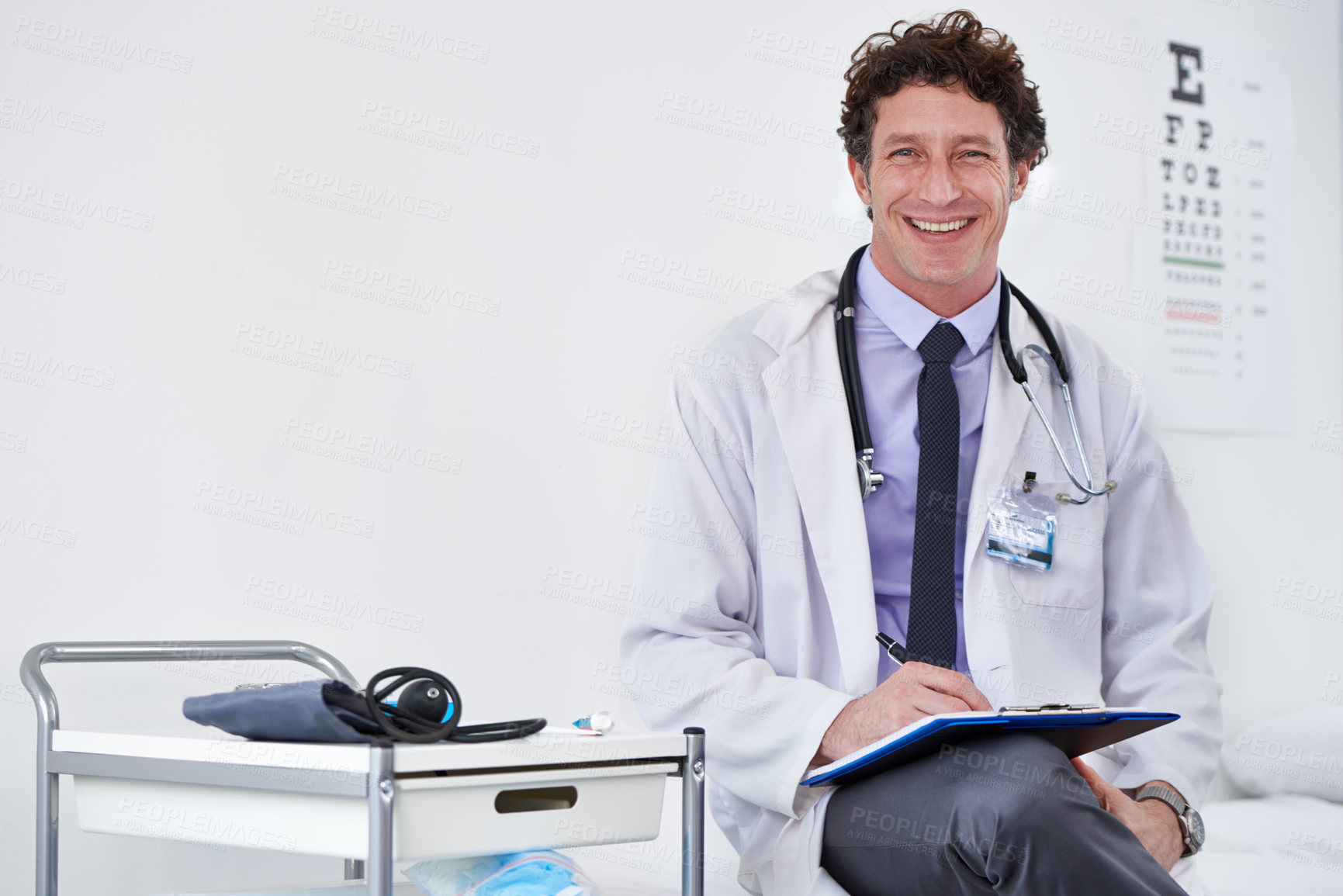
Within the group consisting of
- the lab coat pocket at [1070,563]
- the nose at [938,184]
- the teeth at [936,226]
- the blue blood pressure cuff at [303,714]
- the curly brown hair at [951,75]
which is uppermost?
the curly brown hair at [951,75]

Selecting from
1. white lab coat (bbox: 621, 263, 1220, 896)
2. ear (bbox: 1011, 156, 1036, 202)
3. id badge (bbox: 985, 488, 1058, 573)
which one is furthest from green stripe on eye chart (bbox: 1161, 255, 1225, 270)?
id badge (bbox: 985, 488, 1058, 573)

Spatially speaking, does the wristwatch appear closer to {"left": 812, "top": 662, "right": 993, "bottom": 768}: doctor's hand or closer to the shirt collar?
{"left": 812, "top": 662, "right": 993, "bottom": 768}: doctor's hand

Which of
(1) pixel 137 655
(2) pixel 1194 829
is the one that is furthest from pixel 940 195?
(1) pixel 137 655

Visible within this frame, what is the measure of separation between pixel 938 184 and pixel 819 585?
0.62 m

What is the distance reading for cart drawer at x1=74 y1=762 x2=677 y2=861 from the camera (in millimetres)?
902

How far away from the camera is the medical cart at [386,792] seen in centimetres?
89

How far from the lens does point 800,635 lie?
1474 mm

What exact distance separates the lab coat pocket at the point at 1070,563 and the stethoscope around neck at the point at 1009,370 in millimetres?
19

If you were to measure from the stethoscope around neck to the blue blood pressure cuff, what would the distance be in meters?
0.79

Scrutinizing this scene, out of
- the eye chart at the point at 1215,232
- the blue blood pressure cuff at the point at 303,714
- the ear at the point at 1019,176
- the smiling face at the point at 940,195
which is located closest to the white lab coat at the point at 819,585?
the smiling face at the point at 940,195

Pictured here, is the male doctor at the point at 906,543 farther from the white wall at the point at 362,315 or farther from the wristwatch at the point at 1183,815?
the white wall at the point at 362,315

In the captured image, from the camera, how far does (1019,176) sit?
1.81 m

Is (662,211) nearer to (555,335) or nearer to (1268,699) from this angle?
(555,335)

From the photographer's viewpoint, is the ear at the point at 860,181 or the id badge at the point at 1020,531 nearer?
the id badge at the point at 1020,531
